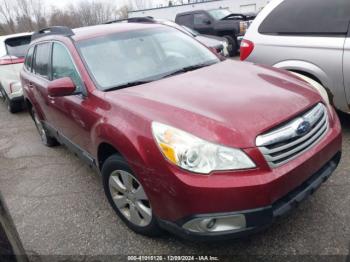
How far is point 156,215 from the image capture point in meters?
2.31

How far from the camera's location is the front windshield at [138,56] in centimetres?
297

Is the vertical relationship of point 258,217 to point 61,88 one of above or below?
below

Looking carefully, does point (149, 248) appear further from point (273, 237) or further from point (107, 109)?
point (107, 109)

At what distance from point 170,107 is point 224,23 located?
1036 cm

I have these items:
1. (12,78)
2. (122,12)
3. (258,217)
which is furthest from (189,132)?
(122,12)

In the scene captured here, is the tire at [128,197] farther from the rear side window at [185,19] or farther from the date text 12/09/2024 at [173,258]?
the rear side window at [185,19]

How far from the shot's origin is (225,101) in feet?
7.78

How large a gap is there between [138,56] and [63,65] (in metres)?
0.86

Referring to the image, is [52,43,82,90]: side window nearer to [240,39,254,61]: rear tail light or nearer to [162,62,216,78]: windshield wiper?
[162,62,216,78]: windshield wiper

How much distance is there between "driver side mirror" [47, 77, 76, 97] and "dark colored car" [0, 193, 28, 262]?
1283 mm

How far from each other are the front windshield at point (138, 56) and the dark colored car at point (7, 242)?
1.37 meters

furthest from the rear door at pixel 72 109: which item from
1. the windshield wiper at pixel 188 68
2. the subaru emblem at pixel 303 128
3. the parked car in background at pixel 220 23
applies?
the parked car in background at pixel 220 23

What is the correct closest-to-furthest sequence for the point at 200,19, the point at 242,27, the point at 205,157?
1. the point at 205,157
2. the point at 242,27
3. the point at 200,19

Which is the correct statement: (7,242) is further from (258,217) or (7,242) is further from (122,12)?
(122,12)
